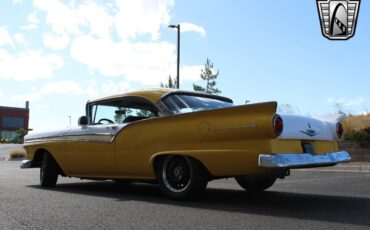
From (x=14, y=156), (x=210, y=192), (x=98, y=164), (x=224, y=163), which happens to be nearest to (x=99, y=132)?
(x=98, y=164)

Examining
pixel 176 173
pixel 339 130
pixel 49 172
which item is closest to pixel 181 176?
pixel 176 173

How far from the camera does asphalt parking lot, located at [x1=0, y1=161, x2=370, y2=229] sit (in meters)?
5.05

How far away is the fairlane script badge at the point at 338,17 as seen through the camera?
1221cm

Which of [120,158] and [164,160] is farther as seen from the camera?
[120,158]

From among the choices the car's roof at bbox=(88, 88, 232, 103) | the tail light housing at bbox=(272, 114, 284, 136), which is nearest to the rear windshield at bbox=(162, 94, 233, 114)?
the car's roof at bbox=(88, 88, 232, 103)

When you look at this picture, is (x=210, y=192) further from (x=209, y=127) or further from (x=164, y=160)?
(x=209, y=127)

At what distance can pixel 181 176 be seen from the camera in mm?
6766

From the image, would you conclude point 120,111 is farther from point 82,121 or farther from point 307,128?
point 307,128

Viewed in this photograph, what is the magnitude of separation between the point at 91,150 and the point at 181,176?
6.57 feet

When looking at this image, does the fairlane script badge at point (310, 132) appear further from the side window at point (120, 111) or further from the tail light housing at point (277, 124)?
the side window at point (120, 111)

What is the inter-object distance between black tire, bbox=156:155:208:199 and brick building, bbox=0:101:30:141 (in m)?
109

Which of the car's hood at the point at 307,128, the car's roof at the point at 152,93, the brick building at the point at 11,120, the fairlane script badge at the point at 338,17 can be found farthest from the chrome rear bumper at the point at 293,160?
the brick building at the point at 11,120

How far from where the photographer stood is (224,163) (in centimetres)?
619

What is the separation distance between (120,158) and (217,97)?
180cm
